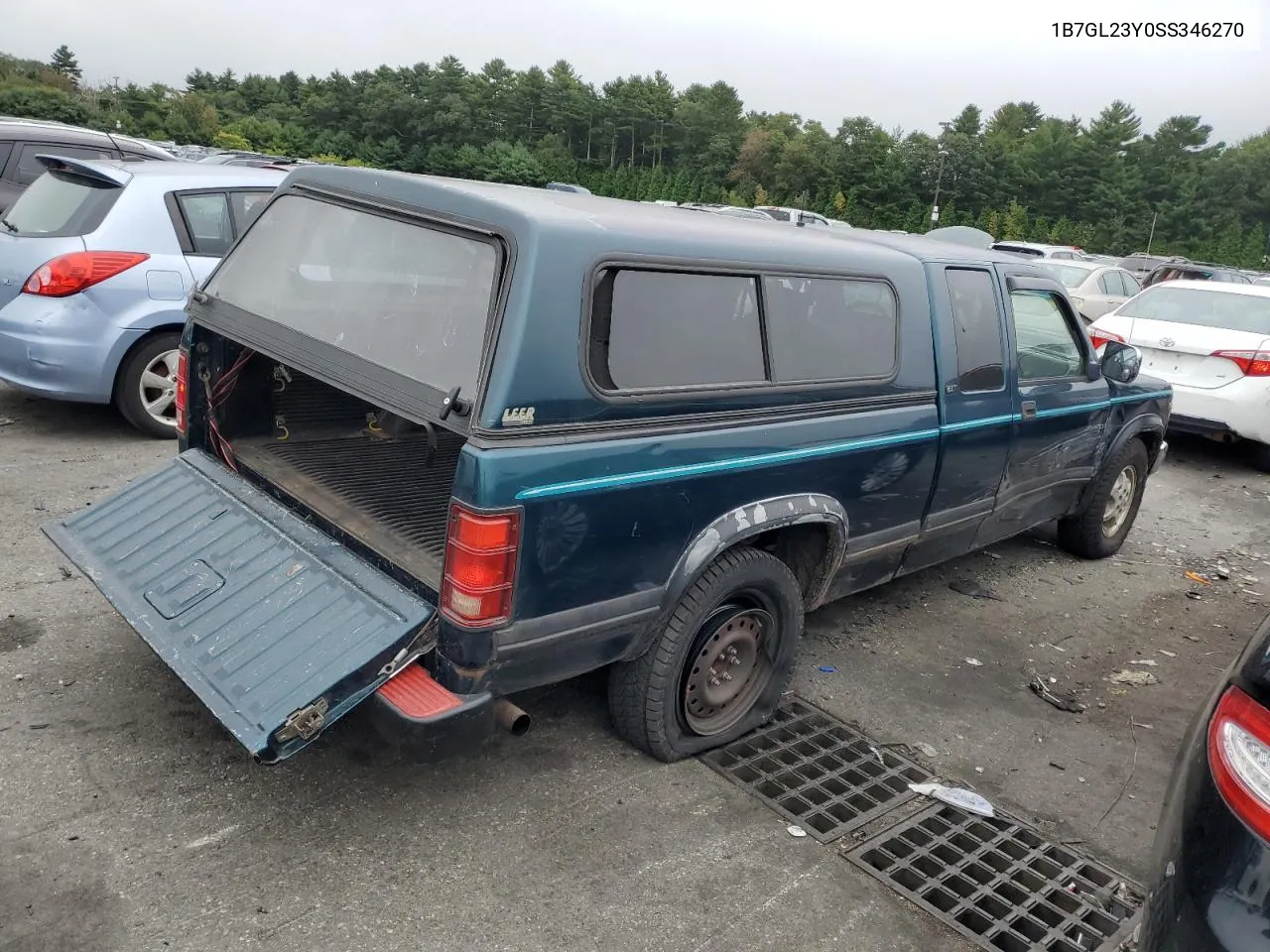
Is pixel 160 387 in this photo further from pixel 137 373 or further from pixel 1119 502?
pixel 1119 502

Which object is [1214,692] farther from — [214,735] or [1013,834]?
[214,735]

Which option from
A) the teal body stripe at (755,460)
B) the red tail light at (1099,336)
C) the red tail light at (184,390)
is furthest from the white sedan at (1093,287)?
the red tail light at (184,390)

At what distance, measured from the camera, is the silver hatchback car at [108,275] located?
5.85 m

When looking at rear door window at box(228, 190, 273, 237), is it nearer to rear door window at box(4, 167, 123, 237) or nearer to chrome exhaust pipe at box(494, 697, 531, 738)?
rear door window at box(4, 167, 123, 237)

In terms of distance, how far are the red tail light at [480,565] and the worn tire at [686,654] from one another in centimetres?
75

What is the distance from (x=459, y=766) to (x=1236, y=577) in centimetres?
538

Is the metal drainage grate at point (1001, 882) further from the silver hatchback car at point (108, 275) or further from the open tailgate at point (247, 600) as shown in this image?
the silver hatchback car at point (108, 275)

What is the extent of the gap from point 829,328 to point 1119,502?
346 cm

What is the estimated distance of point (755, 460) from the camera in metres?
3.32

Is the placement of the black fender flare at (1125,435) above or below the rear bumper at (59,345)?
above

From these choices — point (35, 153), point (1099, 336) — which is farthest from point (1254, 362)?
point (35, 153)

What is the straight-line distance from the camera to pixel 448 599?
272 cm

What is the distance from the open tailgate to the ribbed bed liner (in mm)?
131

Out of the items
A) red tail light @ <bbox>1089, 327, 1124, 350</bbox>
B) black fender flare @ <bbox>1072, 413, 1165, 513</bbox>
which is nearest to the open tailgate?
black fender flare @ <bbox>1072, 413, 1165, 513</bbox>
